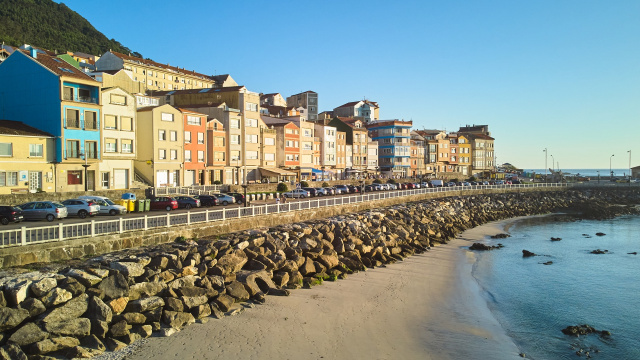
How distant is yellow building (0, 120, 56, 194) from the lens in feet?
119

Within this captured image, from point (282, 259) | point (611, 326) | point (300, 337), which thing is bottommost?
point (611, 326)

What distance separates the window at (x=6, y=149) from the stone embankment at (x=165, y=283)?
24296 millimetres

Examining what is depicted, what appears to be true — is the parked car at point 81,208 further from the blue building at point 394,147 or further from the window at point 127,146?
the blue building at point 394,147

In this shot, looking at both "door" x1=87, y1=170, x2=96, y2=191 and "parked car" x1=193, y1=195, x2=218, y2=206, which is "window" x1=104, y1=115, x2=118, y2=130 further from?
"parked car" x1=193, y1=195, x2=218, y2=206

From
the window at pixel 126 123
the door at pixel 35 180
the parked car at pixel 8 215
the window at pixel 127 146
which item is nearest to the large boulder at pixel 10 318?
the parked car at pixel 8 215

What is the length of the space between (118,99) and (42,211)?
2432 cm

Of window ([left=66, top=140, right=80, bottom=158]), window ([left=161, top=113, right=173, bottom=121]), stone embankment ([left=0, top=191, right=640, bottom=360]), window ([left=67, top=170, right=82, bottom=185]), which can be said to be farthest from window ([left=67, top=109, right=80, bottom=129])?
stone embankment ([left=0, top=191, right=640, bottom=360])

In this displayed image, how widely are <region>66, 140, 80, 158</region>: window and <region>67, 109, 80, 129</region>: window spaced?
4.81ft

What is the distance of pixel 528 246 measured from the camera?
130ft

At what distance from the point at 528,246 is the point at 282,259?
27261 millimetres

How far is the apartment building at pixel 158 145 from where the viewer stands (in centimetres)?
5144

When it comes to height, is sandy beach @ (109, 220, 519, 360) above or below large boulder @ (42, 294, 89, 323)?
below

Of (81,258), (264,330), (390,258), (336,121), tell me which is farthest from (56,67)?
(336,121)

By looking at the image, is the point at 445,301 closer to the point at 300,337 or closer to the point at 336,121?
the point at 300,337
